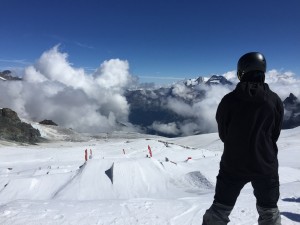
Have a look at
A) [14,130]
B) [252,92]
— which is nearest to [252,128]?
[252,92]

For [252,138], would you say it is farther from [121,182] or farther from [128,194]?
[121,182]

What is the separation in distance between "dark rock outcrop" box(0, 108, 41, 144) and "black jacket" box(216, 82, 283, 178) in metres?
108

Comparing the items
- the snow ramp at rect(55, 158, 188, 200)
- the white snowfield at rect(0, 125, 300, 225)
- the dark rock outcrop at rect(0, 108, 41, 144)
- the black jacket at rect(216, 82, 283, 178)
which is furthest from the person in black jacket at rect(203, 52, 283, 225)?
the dark rock outcrop at rect(0, 108, 41, 144)

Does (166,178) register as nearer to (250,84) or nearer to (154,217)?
(154,217)

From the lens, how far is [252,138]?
438 cm

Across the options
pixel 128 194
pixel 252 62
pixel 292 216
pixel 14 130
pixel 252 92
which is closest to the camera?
pixel 252 92

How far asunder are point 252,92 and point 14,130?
117750 mm

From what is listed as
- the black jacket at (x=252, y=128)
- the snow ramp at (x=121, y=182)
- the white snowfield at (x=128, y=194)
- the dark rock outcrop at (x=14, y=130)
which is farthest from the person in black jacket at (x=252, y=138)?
the dark rock outcrop at (x=14, y=130)

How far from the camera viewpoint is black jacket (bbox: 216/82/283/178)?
4336 millimetres

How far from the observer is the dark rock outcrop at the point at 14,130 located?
358 feet

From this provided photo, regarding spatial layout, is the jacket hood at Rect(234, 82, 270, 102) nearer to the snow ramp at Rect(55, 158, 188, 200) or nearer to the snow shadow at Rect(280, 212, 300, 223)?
the snow shadow at Rect(280, 212, 300, 223)

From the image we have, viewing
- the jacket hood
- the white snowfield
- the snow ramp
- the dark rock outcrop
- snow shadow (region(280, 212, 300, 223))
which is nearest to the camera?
the jacket hood

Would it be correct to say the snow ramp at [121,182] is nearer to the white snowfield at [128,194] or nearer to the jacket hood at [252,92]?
the white snowfield at [128,194]

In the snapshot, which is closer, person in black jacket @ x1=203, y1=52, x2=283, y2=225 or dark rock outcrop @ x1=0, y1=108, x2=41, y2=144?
person in black jacket @ x1=203, y1=52, x2=283, y2=225
